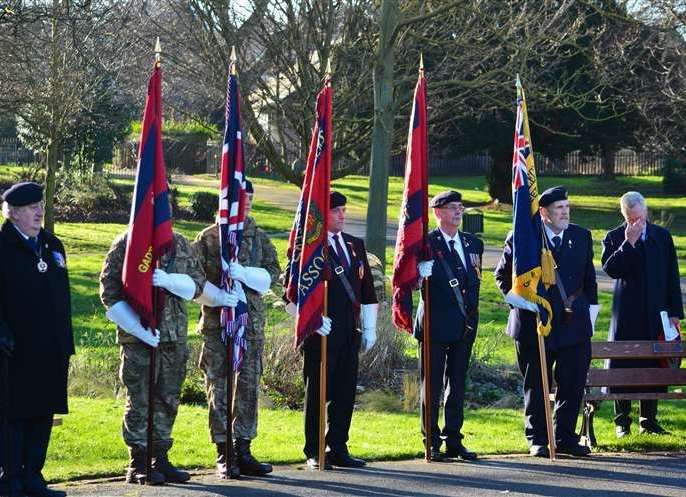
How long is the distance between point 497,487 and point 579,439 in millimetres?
1780

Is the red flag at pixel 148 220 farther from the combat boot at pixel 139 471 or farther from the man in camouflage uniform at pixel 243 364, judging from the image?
the combat boot at pixel 139 471

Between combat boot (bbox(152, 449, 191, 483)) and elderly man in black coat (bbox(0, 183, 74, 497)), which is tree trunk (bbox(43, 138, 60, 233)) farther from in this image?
elderly man in black coat (bbox(0, 183, 74, 497))

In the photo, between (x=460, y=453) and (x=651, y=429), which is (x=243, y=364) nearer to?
(x=460, y=453)

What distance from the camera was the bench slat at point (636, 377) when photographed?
10.4 meters

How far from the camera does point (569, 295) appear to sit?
389 inches

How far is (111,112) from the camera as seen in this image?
2862cm

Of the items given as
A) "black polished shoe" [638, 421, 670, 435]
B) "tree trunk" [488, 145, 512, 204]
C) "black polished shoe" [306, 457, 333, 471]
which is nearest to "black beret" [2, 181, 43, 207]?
"black polished shoe" [306, 457, 333, 471]

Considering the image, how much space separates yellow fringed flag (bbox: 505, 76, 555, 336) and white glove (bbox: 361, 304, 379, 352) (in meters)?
1.10

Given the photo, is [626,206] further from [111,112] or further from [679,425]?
[111,112]

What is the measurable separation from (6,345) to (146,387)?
115 centimetres

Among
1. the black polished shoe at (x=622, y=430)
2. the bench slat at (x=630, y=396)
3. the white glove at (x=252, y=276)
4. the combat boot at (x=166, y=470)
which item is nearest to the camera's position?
the combat boot at (x=166, y=470)

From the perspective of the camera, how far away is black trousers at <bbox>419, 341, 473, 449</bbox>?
377 inches

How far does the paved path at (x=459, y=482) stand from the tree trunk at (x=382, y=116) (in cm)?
786

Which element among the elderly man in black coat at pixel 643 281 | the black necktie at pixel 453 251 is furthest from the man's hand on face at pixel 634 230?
the black necktie at pixel 453 251
